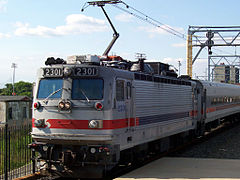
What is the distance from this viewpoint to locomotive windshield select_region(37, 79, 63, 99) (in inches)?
421

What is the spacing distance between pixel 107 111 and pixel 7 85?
103312 millimetres

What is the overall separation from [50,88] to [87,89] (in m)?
1.08

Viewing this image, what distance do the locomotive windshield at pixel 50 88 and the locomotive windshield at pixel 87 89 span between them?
0.41 metres

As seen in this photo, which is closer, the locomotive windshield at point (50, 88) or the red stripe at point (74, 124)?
the red stripe at point (74, 124)

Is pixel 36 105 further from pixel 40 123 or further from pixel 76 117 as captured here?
pixel 76 117

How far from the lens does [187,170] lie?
38.7 feet

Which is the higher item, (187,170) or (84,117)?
(84,117)

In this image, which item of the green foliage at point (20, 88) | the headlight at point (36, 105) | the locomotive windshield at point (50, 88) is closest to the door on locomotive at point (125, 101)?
the locomotive windshield at point (50, 88)

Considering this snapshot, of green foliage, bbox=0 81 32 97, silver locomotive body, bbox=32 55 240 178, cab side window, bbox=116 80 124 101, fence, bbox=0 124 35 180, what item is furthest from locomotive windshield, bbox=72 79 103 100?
green foliage, bbox=0 81 32 97

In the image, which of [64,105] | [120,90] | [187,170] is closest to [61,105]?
[64,105]

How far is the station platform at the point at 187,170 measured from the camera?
35.6ft

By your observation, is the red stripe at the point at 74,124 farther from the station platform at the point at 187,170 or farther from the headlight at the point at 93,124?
the station platform at the point at 187,170

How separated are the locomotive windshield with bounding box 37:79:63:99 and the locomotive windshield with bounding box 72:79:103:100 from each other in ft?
1.35

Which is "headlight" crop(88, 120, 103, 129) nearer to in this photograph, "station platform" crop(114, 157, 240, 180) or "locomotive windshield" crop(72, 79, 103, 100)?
"locomotive windshield" crop(72, 79, 103, 100)
